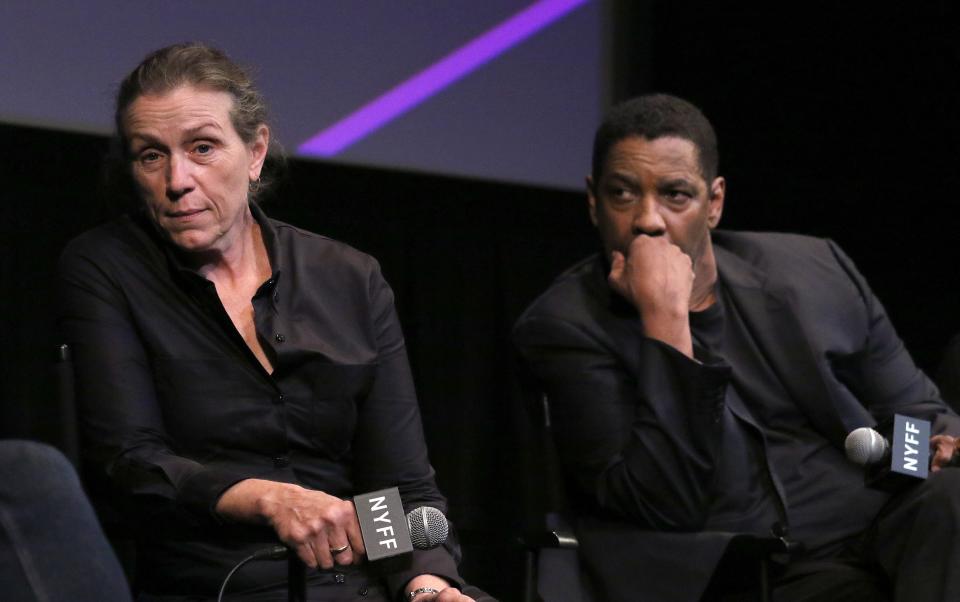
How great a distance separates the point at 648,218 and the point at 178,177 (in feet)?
3.44

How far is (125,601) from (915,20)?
3811 mm

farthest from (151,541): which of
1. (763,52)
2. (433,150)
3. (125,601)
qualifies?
(763,52)

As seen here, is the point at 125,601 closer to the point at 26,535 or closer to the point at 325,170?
the point at 26,535

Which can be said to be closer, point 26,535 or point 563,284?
point 26,535

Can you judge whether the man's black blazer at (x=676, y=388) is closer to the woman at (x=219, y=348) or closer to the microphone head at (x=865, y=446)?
the microphone head at (x=865, y=446)

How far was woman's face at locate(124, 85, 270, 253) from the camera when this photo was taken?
2.28 metres

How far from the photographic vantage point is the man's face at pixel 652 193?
9.41ft

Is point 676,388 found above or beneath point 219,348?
beneath

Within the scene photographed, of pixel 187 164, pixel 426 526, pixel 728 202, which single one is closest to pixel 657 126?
pixel 187 164

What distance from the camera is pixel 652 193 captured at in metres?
2.88

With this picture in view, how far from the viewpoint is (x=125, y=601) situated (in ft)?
4.50

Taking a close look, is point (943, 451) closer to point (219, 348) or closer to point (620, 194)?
point (620, 194)

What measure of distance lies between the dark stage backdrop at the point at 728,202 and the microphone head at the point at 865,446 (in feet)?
6.41

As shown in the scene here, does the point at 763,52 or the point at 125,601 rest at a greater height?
the point at 763,52
